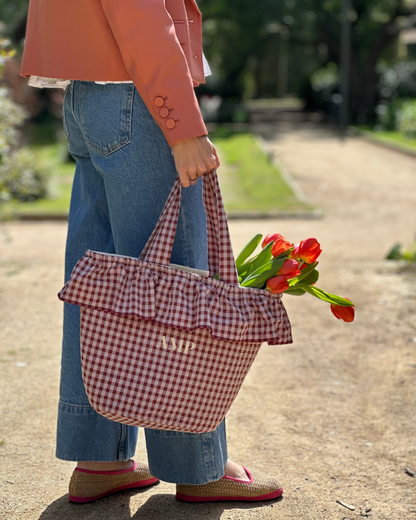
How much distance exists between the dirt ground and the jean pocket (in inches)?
42.2

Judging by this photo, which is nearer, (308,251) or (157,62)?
(157,62)

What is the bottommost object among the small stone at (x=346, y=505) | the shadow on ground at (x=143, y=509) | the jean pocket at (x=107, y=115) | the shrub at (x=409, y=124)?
the small stone at (x=346, y=505)

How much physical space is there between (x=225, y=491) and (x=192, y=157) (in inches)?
40.1

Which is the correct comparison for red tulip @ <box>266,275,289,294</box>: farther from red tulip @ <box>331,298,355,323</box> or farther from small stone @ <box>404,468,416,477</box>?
small stone @ <box>404,468,416,477</box>

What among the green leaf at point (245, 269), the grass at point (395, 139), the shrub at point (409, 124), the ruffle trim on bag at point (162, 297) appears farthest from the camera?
the shrub at point (409, 124)

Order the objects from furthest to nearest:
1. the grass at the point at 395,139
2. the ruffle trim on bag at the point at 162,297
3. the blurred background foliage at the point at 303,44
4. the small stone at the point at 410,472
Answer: the blurred background foliage at the point at 303,44, the grass at the point at 395,139, the small stone at the point at 410,472, the ruffle trim on bag at the point at 162,297

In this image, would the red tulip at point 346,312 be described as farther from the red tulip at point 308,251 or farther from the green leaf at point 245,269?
the green leaf at point 245,269

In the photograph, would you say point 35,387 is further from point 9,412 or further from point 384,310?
point 384,310

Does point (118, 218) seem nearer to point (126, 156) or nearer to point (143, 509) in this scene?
point (126, 156)

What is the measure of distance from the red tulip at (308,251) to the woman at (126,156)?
0.26 meters

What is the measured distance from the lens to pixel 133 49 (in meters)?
1.59

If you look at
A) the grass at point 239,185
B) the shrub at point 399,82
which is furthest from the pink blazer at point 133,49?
the shrub at point 399,82

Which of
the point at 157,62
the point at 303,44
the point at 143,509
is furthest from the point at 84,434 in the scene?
the point at 303,44

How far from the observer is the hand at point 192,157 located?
5.34 ft
